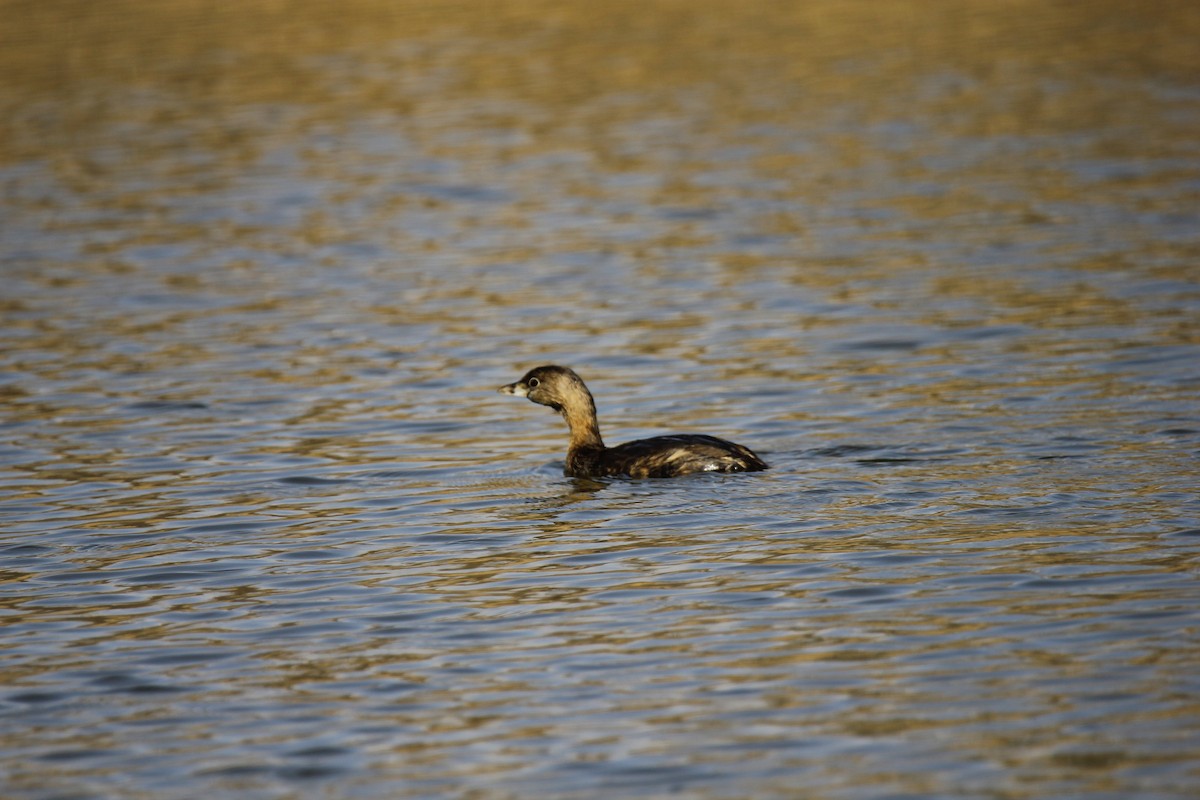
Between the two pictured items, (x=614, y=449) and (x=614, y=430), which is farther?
(x=614, y=430)

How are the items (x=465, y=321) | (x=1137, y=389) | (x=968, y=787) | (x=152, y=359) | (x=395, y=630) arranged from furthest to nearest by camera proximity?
(x=465, y=321)
(x=152, y=359)
(x=1137, y=389)
(x=395, y=630)
(x=968, y=787)

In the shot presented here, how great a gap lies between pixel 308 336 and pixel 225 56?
70.6 feet

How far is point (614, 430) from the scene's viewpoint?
642 inches

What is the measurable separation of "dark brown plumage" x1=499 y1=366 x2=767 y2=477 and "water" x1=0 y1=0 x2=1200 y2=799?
20cm

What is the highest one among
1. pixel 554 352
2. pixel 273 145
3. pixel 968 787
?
pixel 273 145

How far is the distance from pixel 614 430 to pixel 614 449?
180 centimetres

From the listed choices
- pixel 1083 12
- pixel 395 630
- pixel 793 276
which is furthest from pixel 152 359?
pixel 1083 12

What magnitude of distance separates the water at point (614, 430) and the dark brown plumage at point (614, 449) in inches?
8.0

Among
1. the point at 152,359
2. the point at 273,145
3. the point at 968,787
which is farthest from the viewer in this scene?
the point at 273,145

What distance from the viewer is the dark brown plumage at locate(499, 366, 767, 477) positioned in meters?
13.5

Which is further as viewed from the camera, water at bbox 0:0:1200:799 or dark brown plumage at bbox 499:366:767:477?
dark brown plumage at bbox 499:366:767:477

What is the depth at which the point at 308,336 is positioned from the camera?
20031 mm

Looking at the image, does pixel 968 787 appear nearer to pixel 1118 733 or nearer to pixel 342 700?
pixel 1118 733

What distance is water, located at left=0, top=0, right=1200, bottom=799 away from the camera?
8727 millimetres
